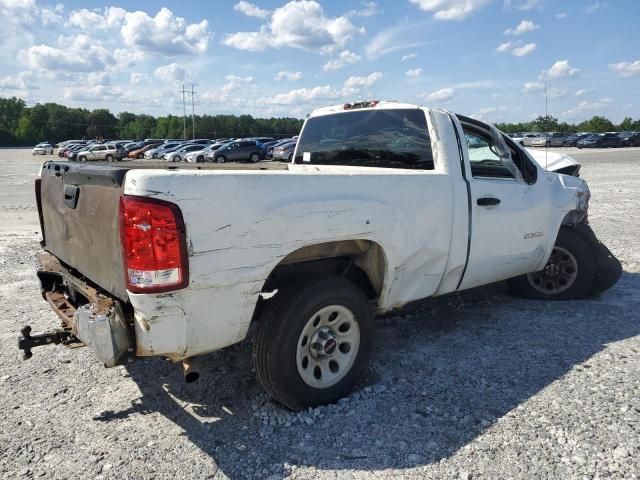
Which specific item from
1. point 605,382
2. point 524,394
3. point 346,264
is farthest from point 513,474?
point 346,264

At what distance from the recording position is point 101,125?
433ft

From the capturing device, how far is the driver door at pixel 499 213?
389 cm

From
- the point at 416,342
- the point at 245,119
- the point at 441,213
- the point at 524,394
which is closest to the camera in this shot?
the point at 524,394

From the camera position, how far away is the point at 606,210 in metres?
11.1

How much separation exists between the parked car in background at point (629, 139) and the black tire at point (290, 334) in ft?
196

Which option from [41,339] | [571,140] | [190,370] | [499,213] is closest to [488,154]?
[499,213]

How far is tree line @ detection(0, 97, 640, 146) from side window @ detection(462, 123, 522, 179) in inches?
4473

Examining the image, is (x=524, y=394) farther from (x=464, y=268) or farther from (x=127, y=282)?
(x=127, y=282)

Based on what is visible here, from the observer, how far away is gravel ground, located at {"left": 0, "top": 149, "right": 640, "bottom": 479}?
2643 millimetres

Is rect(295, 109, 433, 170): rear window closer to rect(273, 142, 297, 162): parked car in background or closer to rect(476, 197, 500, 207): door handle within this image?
rect(476, 197, 500, 207): door handle

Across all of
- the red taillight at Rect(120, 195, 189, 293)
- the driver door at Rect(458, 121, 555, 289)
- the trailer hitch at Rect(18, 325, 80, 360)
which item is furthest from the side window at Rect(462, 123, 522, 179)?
the trailer hitch at Rect(18, 325, 80, 360)

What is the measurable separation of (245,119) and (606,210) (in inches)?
4920

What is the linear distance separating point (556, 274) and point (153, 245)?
427 centimetres

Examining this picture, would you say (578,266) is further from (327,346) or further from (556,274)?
(327,346)
